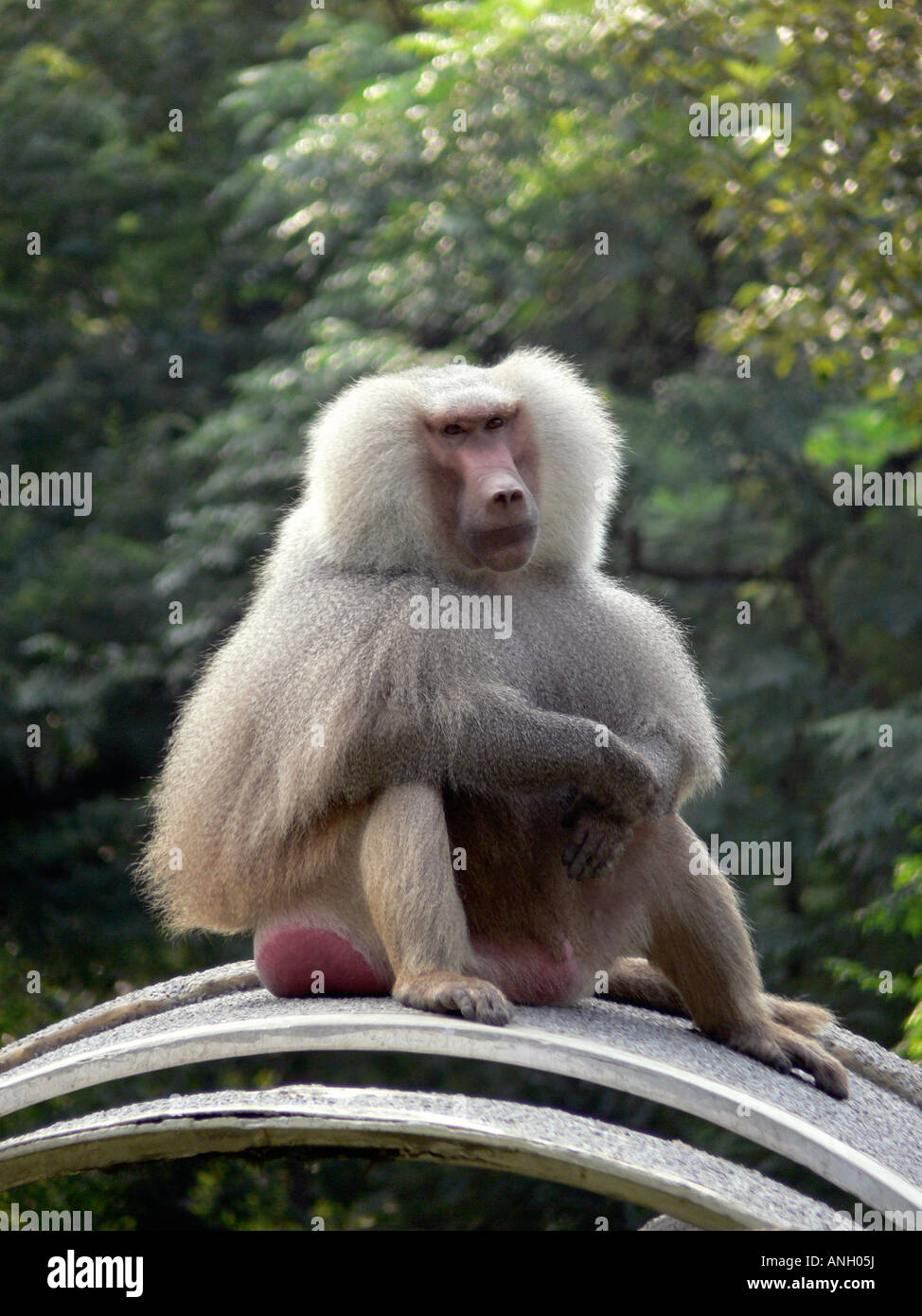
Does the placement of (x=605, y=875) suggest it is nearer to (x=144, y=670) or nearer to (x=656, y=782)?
(x=656, y=782)

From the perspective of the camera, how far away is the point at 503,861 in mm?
3189

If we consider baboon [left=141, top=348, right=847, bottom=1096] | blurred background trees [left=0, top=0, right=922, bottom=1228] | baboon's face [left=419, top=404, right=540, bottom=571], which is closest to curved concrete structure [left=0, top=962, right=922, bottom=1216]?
baboon [left=141, top=348, right=847, bottom=1096]

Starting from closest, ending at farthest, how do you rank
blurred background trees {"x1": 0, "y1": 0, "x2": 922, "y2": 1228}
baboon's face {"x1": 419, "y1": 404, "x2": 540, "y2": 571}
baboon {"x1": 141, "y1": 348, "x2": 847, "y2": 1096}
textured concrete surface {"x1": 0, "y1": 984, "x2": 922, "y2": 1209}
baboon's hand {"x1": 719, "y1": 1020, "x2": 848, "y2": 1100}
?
textured concrete surface {"x1": 0, "y1": 984, "x2": 922, "y2": 1209}, baboon {"x1": 141, "y1": 348, "x2": 847, "y2": 1096}, baboon's face {"x1": 419, "y1": 404, "x2": 540, "y2": 571}, baboon's hand {"x1": 719, "y1": 1020, "x2": 848, "y2": 1100}, blurred background trees {"x1": 0, "y1": 0, "x2": 922, "y2": 1228}

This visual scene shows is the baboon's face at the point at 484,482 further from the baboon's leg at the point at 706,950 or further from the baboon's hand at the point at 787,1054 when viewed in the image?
the baboon's hand at the point at 787,1054

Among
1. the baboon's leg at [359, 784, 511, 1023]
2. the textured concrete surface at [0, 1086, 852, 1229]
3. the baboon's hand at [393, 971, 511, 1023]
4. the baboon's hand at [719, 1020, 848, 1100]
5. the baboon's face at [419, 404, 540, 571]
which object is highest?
the baboon's face at [419, 404, 540, 571]

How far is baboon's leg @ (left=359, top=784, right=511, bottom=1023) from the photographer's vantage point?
2934mm

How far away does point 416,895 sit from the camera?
9.67 feet

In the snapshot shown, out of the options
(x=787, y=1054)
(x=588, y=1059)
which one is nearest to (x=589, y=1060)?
(x=588, y=1059)

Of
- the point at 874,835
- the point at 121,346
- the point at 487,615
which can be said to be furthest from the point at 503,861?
the point at 121,346

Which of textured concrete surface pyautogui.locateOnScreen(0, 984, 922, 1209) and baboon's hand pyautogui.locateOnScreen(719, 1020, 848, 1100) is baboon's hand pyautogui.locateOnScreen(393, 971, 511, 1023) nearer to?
textured concrete surface pyautogui.locateOnScreen(0, 984, 922, 1209)

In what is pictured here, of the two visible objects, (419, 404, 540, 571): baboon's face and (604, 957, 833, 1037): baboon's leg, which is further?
(604, 957, 833, 1037): baboon's leg

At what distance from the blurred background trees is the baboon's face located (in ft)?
7.54

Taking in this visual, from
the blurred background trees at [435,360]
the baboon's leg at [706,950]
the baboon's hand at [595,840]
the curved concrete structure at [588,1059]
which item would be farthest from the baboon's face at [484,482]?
the blurred background trees at [435,360]
